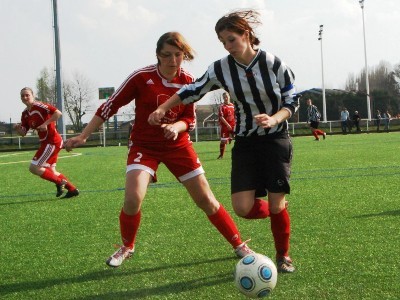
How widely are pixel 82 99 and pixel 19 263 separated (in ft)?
202

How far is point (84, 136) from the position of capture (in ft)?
15.8

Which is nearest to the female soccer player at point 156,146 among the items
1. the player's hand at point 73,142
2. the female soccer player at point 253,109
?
the player's hand at point 73,142

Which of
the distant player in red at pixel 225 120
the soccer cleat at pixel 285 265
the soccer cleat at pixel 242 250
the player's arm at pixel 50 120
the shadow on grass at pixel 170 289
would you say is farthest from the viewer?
the distant player in red at pixel 225 120

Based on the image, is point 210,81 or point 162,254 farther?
point 162,254

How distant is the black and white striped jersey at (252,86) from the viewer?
4.55 meters

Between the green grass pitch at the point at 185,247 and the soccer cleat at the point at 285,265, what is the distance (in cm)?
9

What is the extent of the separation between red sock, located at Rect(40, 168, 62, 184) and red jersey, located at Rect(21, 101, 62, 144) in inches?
19.1

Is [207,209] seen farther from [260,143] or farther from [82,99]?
[82,99]

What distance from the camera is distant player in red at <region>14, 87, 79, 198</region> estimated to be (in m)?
9.83

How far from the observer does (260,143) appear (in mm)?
4676

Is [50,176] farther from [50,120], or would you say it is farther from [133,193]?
[133,193]

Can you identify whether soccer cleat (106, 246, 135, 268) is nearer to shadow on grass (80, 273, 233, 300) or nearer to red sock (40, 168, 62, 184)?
shadow on grass (80, 273, 233, 300)

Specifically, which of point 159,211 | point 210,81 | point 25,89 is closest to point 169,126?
point 210,81

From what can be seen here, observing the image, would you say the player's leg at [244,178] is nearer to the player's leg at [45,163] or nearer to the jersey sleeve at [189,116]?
the jersey sleeve at [189,116]
